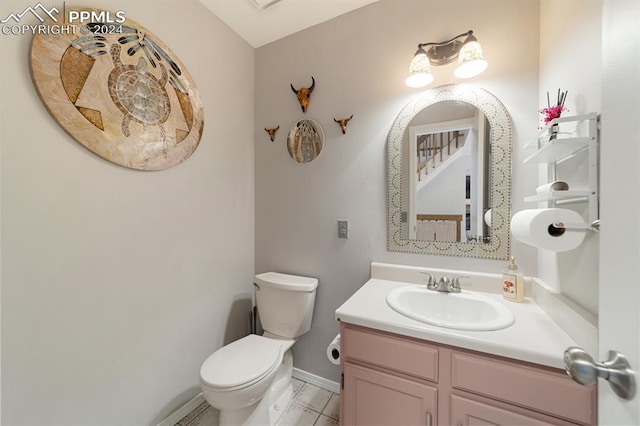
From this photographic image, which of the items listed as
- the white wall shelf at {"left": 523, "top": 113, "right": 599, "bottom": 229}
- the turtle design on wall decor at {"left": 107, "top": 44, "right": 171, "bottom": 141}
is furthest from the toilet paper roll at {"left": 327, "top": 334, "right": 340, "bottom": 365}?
the turtle design on wall decor at {"left": 107, "top": 44, "right": 171, "bottom": 141}

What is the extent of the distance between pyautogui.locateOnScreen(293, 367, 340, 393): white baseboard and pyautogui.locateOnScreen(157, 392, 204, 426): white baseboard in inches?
25.2

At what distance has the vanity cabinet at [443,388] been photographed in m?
0.76

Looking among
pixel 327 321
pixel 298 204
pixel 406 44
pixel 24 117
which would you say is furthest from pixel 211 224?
pixel 406 44

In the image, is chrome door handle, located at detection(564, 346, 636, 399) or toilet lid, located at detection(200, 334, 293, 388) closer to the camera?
chrome door handle, located at detection(564, 346, 636, 399)

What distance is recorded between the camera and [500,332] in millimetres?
880

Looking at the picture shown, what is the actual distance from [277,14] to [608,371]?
7.06ft

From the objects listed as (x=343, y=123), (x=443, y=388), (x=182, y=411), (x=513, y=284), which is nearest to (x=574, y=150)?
(x=513, y=284)

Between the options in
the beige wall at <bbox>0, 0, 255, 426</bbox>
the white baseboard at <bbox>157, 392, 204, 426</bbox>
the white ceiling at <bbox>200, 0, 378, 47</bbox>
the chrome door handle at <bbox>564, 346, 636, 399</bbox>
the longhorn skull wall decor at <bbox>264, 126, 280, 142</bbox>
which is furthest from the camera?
the longhorn skull wall decor at <bbox>264, 126, 280, 142</bbox>

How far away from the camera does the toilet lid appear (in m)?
1.14

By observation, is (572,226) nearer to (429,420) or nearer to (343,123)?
(429,420)

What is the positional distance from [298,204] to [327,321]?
85 centimetres

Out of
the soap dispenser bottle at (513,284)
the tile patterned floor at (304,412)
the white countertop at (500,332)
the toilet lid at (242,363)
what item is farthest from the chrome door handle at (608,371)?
the tile patterned floor at (304,412)

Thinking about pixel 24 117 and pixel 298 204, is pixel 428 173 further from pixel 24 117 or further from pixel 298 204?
pixel 24 117

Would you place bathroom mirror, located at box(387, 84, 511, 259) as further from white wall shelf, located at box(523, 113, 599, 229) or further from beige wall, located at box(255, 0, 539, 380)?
white wall shelf, located at box(523, 113, 599, 229)
